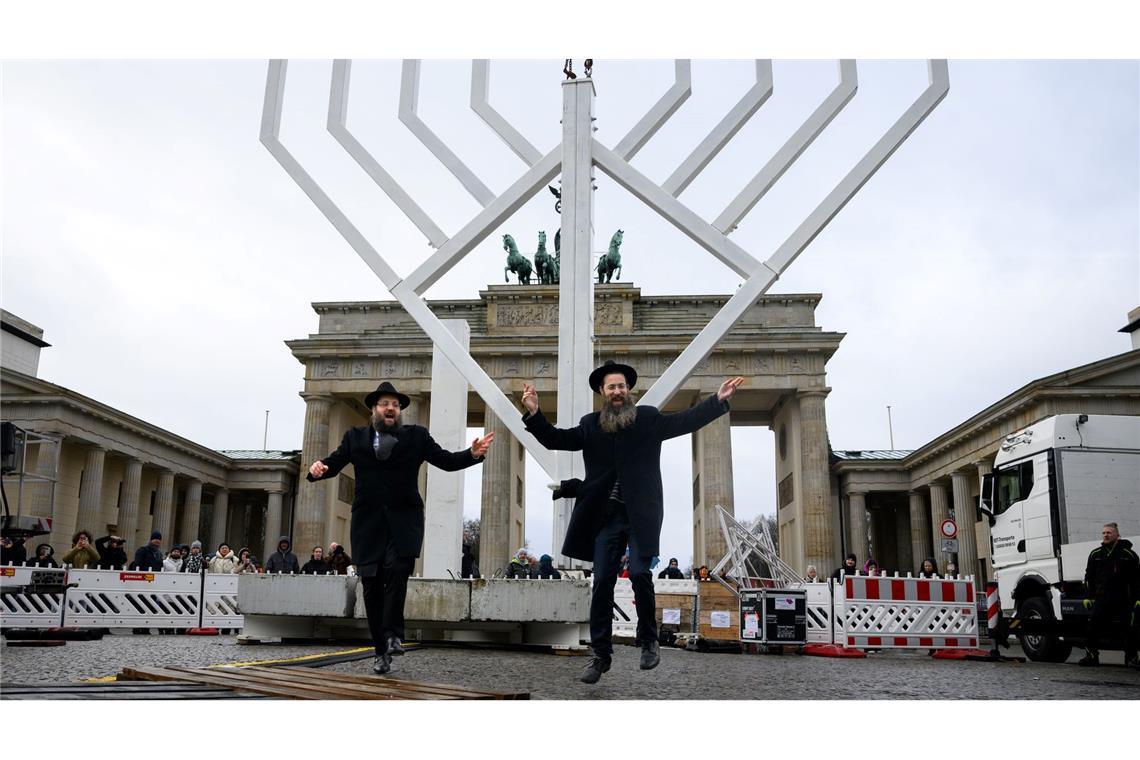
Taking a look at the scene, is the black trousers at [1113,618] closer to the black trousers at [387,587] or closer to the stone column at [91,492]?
the black trousers at [387,587]

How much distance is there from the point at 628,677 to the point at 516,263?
35407mm

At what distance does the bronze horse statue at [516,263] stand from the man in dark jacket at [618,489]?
1373 inches

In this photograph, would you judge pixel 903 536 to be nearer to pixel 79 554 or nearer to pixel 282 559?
pixel 282 559

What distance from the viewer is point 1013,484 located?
12.0 m

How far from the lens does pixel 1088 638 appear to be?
9.61 meters

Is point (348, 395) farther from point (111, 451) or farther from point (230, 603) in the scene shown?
point (230, 603)

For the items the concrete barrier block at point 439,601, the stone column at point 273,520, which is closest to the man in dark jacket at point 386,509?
the concrete barrier block at point 439,601

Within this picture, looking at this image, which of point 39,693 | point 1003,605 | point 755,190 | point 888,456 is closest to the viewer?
point 39,693

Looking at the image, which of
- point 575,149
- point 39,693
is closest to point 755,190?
point 575,149

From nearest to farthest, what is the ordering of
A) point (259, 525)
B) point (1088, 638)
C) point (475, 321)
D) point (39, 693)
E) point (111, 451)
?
point (39, 693) → point (1088, 638) → point (111, 451) → point (475, 321) → point (259, 525)

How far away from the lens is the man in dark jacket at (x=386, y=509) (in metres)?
5.24

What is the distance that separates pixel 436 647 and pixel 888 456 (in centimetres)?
4207

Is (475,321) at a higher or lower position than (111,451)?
higher

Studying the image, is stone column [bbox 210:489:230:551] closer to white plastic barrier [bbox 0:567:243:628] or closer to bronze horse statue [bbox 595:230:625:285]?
bronze horse statue [bbox 595:230:625:285]
